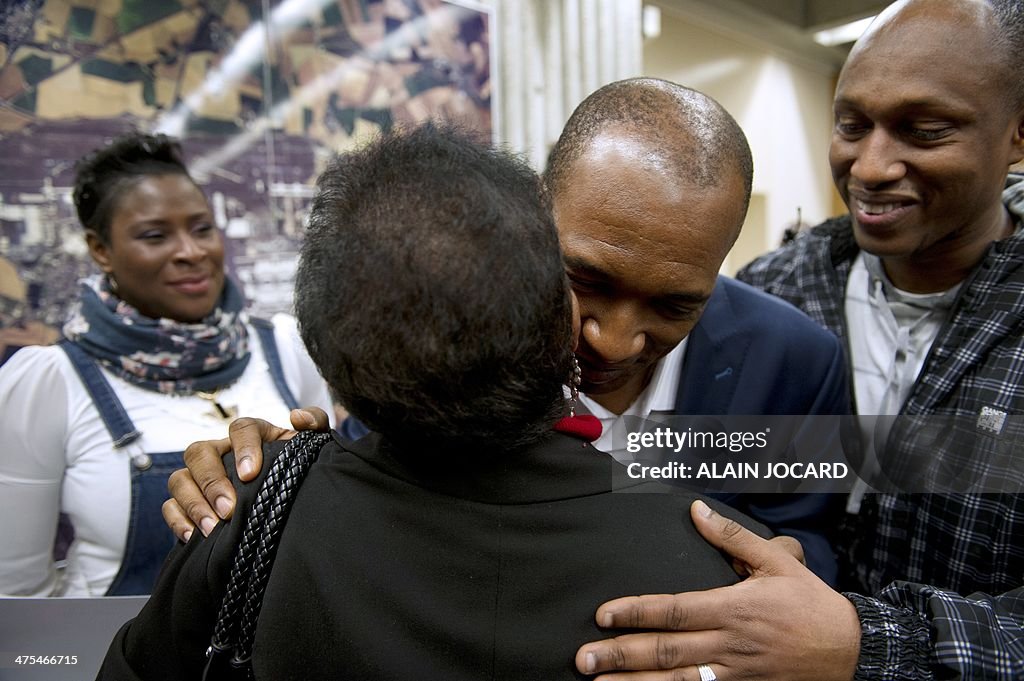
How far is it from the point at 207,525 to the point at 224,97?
1.88m

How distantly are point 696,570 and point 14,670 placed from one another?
1071 mm

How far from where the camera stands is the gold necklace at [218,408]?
5.53ft

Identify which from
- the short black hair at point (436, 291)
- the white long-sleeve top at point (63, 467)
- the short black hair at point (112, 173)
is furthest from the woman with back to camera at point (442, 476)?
the short black hair at point (112, 173)

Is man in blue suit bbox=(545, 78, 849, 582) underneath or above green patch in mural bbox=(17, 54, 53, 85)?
underneath

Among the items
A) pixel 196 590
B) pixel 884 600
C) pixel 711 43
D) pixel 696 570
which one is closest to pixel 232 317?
pixel 196 590

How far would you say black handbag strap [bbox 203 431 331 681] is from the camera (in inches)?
28.7

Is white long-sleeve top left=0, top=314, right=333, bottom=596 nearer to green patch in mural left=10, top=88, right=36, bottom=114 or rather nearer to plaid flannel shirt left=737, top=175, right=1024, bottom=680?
green patch in mural left=10, top=88, right=36, bottom=114

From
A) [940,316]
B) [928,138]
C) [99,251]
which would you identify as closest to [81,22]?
[99,251]

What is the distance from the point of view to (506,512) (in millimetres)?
703

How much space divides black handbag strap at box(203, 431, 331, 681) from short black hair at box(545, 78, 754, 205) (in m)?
0.66

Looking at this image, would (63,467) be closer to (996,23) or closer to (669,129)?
(669,129)

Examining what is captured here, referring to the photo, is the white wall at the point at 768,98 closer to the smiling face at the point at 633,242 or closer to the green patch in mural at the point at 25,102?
the smiling face at the point at 633,242

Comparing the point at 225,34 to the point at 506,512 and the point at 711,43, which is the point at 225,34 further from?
the point at 711,43

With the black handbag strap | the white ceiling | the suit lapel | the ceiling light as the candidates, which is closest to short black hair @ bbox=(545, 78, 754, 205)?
the suit lapel
